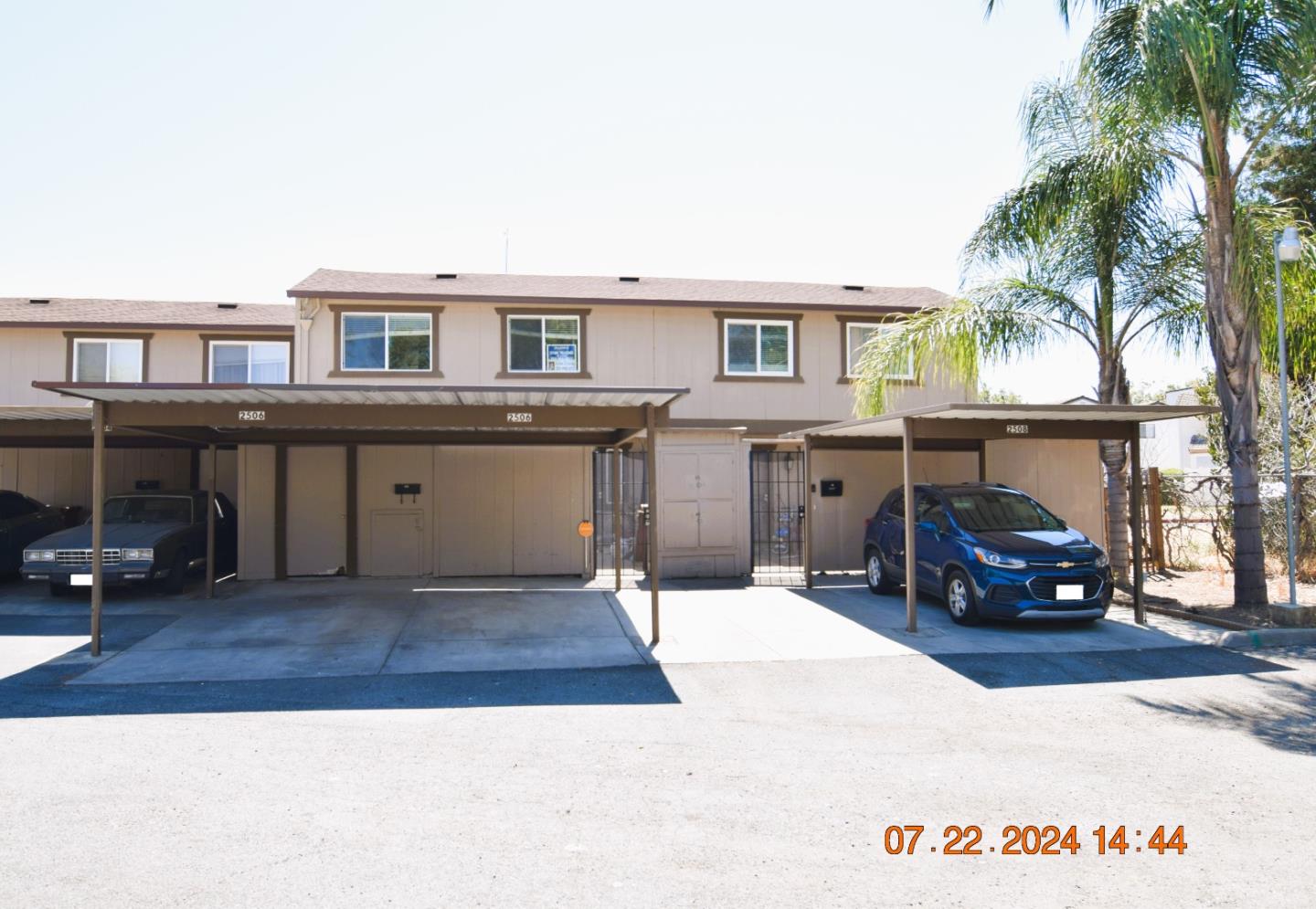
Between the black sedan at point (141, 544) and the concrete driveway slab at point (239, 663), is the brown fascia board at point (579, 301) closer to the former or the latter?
the black sedan at point (141, 544)

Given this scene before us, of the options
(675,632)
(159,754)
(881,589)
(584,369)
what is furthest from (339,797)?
(584,369)

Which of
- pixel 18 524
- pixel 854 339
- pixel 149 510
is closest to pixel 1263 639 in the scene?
pixel 854 339

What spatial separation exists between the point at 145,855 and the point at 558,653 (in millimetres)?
5013

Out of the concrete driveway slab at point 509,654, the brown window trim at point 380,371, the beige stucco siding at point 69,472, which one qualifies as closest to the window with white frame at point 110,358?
the beige stucco siding at point 69,472

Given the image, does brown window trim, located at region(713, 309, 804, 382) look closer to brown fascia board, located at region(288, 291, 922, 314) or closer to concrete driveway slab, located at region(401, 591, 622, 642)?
brown fascia board, located at region(288, 291, 922, 314)

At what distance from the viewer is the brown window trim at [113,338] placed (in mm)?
16172

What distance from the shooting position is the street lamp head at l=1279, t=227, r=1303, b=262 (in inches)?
383

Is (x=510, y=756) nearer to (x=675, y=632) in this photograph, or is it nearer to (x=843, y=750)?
(x=843, y=750)

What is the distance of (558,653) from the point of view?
906 centimetres

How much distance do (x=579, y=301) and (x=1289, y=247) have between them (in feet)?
32.7

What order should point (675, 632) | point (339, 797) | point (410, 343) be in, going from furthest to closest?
point (410, 343), point (675, 632), point (339, 797)

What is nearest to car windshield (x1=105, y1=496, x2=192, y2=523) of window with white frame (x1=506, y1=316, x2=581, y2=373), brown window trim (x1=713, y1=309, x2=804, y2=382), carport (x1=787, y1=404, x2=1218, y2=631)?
window with white frame (x1=506, y1=316, x2=581, y2=373)

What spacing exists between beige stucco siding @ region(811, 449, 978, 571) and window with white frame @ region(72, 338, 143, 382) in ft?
41.6

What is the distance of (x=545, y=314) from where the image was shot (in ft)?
50.6
